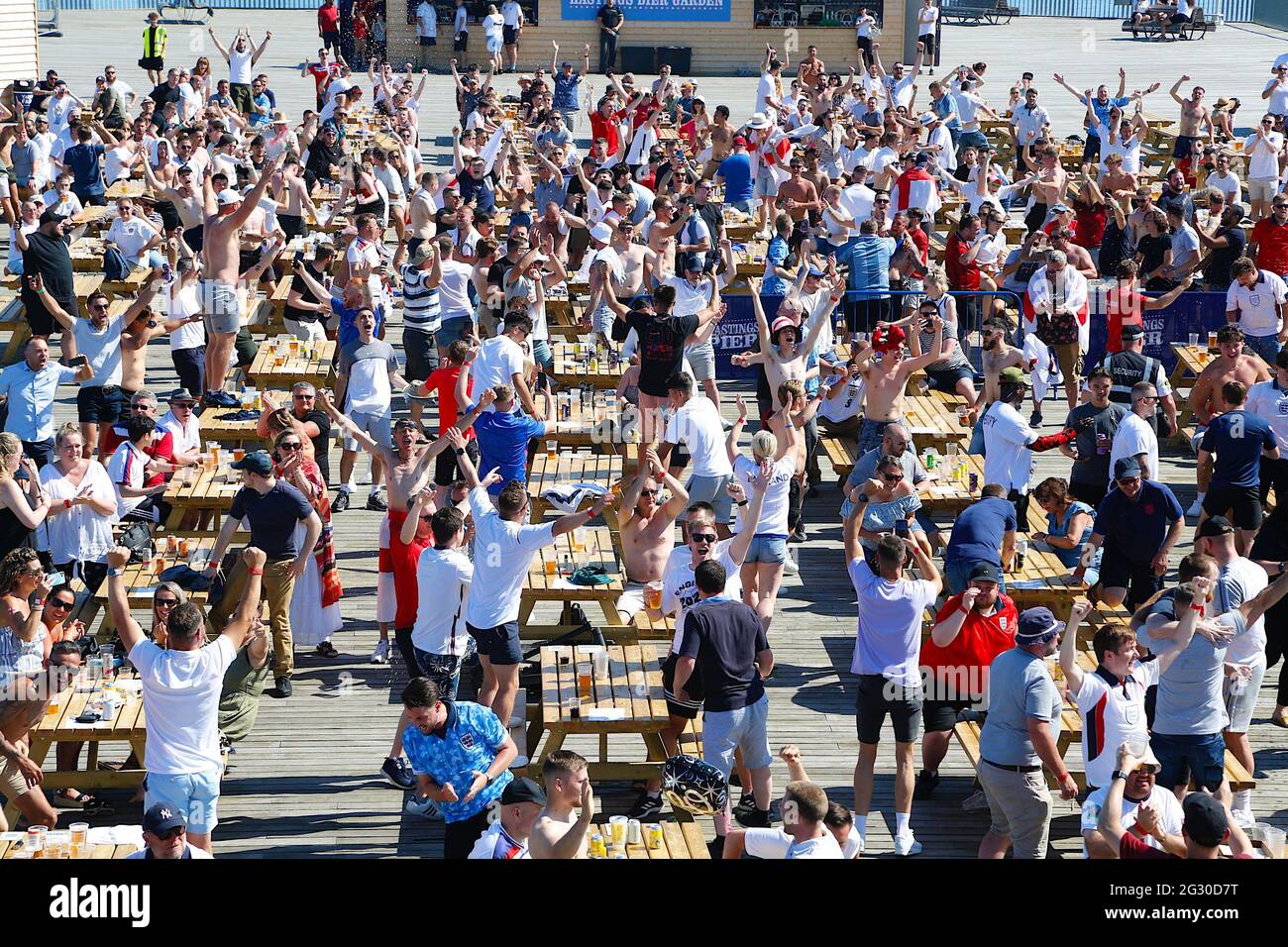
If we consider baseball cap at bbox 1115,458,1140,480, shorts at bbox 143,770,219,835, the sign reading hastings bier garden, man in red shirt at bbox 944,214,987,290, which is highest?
the sign reading hastings bier garden

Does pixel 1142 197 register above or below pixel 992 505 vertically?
above

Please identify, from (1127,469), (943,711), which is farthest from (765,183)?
(943,711)

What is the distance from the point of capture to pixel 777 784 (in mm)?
10195

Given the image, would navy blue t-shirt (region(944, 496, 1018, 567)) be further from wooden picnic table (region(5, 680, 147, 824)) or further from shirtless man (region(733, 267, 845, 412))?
wooden picnic table (region(5, 680, 147, 824))

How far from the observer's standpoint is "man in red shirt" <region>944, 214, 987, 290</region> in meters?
18.2

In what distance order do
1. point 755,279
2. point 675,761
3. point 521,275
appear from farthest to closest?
point 755,279
point 521,275
point 675,761

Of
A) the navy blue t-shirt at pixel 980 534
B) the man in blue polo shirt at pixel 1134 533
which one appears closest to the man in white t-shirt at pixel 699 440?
the navy blue t-shirt at pixel 980 534

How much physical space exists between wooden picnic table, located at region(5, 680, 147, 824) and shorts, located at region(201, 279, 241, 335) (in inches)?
257

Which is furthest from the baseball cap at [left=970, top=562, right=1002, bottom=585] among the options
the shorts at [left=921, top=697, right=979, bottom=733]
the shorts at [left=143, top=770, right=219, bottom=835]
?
the shorts at [left=143, top=770, right=219, bottom=835]

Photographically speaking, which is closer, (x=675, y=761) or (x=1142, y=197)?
(x=675, y=761)

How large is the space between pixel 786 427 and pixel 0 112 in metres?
18.7
